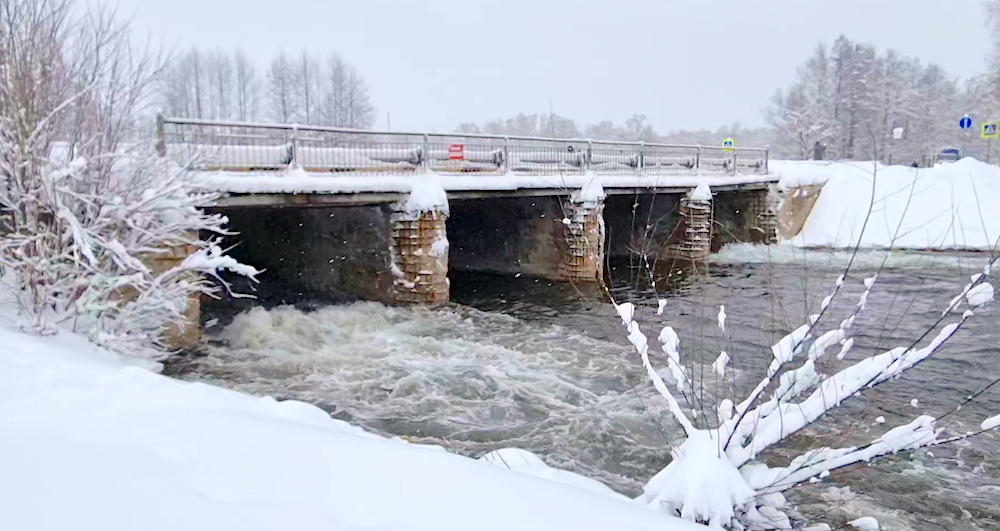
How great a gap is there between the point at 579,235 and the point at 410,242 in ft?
18.1

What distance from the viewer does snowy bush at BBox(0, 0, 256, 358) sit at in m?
7.15

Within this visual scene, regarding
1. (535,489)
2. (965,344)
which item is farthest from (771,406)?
Result: (965,344)

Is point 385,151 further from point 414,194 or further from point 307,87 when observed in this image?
point 307,87

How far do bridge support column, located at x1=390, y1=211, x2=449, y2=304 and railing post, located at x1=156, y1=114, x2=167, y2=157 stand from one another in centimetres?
549

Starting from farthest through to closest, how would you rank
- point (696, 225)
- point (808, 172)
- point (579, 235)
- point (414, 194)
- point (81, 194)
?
1. point (808, 172)
2. point (696, 225)
3. point (579, 235)
4. point (414, 194)
5. point (81, 194)

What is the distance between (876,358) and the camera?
12.7 feet

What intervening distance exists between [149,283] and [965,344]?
518 inches

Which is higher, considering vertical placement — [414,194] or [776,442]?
[414,194]

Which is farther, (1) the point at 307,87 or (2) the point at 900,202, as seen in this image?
(1) the point at 307,87

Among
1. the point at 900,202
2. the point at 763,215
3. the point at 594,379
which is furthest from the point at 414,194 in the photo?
the point at 900,202

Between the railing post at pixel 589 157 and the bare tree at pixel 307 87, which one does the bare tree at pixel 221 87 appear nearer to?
the bare tree at pixel 307 87

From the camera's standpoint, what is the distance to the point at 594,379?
31.4 ft

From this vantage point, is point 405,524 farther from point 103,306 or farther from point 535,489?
point 103,306

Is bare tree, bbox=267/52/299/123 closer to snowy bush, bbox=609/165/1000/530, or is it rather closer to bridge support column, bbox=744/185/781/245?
bridge support column, bbox=744/185/781/245
